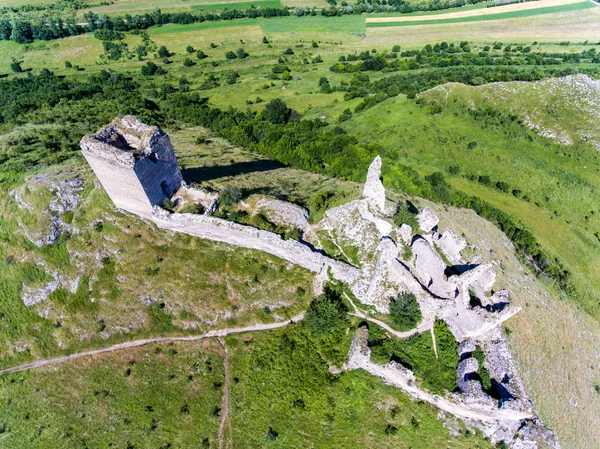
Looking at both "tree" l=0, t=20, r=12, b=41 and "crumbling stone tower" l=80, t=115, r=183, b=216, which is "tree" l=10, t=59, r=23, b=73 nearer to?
"tree" l=0, t=20, r=12, b=41

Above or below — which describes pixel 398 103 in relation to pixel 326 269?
above

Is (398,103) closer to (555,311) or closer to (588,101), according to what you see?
(588,101)

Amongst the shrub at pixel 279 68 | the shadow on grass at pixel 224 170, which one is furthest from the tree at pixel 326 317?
the shrub at pixel 279 68

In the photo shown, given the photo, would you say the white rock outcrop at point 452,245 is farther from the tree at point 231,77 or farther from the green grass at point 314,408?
the tree at point 231,77

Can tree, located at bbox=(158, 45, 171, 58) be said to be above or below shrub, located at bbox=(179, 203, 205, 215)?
above

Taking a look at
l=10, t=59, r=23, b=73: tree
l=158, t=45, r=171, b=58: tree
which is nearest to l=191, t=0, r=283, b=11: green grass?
l=158, t=45, r=171, b=58: tree

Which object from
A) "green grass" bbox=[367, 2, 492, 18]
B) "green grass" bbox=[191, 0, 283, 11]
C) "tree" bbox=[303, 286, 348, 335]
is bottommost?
"tree" bbox=[303, 286, 348, 335]

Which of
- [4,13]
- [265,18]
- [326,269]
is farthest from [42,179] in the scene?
[4,13]

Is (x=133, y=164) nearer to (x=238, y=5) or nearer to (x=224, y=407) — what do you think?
(x=224, y=407)
